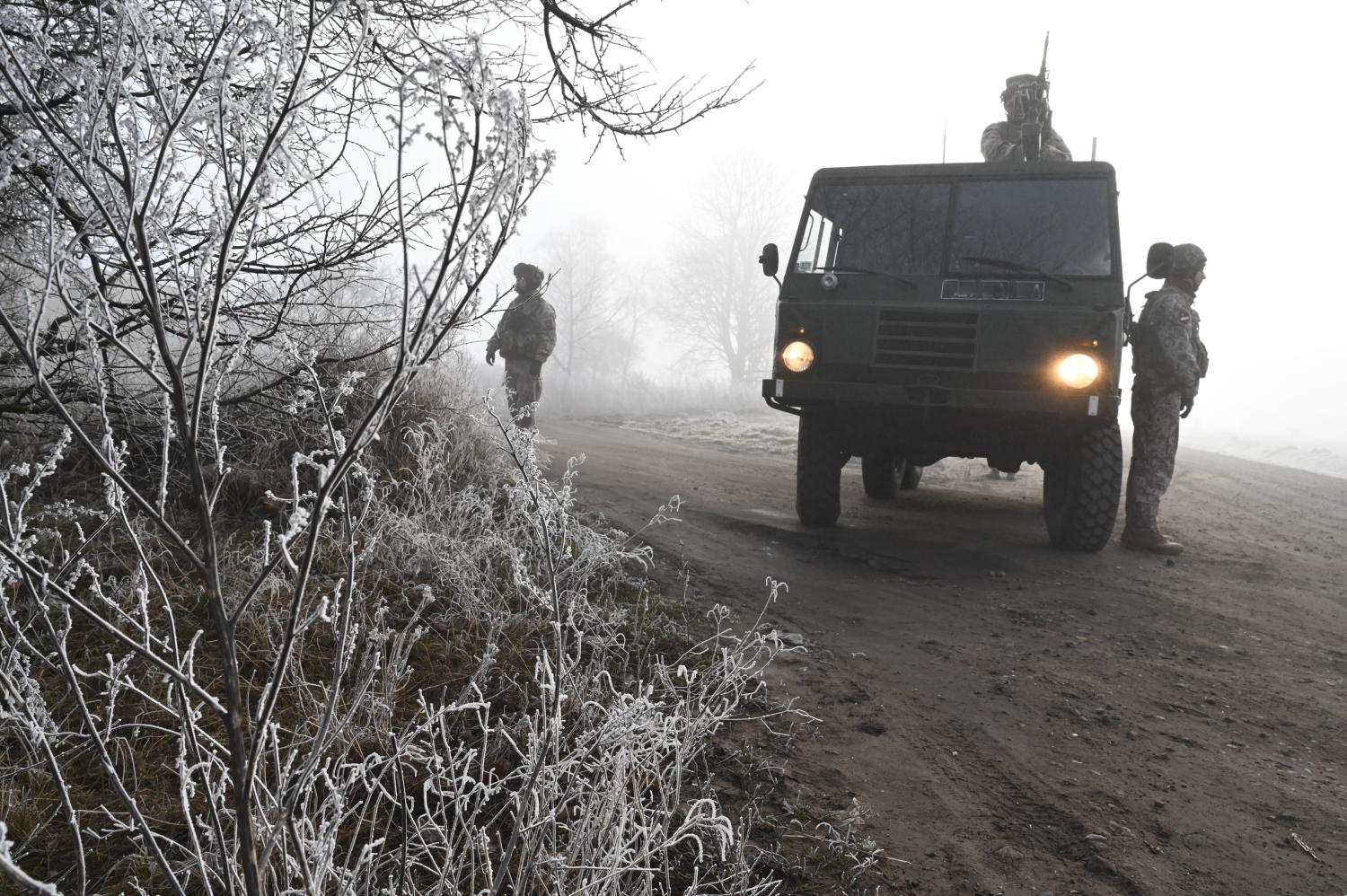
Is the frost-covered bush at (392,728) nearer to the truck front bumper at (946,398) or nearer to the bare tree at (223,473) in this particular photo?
the bare tree at (223,473)

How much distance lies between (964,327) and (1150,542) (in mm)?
2036

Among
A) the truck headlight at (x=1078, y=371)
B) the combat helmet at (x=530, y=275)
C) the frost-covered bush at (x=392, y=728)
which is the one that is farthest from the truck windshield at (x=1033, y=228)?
the combat helmet at (x=530, y=275)

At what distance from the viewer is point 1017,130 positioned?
6.82 meters

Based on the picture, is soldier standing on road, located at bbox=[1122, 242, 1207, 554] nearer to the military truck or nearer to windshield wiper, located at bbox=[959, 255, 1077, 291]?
the military truck

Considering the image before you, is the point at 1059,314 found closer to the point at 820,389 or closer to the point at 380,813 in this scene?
the point at 820,389

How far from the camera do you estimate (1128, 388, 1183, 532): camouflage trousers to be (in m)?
5.32

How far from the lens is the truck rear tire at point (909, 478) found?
7.51m

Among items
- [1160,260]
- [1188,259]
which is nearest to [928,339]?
[1160,260]

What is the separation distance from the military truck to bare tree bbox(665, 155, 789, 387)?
25.5 meters

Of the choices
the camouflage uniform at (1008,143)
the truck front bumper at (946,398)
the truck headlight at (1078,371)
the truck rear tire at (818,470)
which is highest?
the camouflage uniform at (1008,143)

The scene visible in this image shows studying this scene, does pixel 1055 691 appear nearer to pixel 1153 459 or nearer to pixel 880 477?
pixel 1153 459

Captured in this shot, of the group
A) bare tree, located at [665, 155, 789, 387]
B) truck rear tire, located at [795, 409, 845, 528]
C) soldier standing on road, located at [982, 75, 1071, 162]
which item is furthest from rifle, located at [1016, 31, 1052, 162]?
bare tree, located at [665, 155, 789, 387]

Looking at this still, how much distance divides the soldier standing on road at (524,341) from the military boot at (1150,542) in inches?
196

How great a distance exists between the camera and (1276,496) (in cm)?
869
